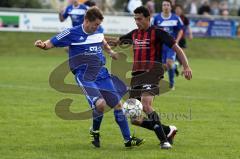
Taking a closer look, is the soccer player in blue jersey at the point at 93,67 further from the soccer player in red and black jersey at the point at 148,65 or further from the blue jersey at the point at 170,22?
the blue jersey at the point at 170,22

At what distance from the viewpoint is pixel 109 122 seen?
1226 cm

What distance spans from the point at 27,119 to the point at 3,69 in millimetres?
11041

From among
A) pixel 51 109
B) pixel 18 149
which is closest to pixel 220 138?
pixel 18 149

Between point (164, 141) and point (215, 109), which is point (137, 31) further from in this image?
point (215, 109)

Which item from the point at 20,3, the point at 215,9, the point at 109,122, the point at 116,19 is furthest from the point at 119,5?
the point at 109,122

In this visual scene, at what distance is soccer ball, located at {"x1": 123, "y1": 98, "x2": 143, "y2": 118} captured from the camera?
9.79 meters

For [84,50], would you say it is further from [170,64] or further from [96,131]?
[170,64]

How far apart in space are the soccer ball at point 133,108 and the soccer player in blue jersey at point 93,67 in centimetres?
10

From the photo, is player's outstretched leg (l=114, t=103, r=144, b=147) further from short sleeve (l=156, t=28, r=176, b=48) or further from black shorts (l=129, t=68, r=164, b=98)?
short sleeve (l=156, t=28, r=176, b=48)

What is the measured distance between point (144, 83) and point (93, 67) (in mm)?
811

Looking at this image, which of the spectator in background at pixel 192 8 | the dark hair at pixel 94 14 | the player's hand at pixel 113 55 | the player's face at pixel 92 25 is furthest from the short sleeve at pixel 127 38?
the spectator in background at pixel 192 8

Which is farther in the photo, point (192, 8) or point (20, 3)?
point (192, 8)

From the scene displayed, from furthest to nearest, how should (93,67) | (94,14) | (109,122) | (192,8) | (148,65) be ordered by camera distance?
(192,8)
(109,122)
(148,65)
(93,67)
(94,14)

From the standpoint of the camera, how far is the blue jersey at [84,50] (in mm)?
9914
